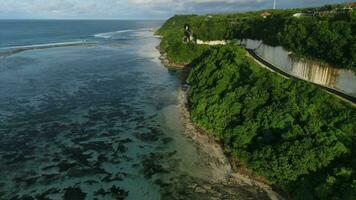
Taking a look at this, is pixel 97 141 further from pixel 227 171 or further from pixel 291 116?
pixel 291 116

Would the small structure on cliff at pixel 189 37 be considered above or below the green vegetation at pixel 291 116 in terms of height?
above

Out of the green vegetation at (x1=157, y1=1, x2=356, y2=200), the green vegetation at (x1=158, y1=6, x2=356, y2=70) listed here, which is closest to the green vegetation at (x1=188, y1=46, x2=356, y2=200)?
the green vegetation at (x1=157, y1=1, x2=356, y2=200)

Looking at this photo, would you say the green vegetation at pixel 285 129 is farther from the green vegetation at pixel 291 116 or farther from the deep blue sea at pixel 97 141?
the deep blue sea at pixel 97 141

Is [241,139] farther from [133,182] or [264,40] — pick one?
[264,40]

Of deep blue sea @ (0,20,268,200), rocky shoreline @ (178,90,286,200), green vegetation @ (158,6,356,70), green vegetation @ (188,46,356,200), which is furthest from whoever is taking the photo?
green vegetation @ (158,6,356,70)

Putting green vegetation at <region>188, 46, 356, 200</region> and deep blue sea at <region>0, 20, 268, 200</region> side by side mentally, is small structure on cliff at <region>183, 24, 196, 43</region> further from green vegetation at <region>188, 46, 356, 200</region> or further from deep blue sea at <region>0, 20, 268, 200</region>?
green vegetation at <region>188, 46, 356, 200</region>

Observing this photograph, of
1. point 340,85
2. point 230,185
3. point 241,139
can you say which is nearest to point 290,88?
point 340,85

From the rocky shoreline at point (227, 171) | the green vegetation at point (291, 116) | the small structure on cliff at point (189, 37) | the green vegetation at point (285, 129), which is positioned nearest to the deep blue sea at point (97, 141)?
the rocky shoreline at point (227, 171)
